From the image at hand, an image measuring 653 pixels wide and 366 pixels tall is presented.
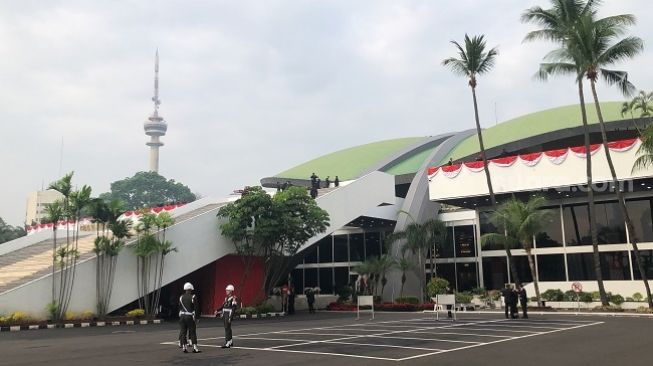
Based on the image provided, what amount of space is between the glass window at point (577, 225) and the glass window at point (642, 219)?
2.33 meters

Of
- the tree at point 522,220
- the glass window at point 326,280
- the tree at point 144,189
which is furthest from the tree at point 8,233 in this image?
the tree at point 522,220

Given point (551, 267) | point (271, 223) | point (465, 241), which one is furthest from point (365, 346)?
point (465, 241)

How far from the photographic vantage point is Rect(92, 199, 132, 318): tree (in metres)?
23.8

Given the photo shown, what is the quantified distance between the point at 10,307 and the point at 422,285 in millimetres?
22872

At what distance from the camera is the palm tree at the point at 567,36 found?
26.4 meters

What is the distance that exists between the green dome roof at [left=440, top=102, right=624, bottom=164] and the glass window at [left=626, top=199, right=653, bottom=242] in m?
7.19

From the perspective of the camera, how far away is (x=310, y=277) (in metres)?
42.1

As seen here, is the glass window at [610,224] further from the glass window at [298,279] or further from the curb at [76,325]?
the curb at [76,325]

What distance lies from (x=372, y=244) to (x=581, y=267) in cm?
1414

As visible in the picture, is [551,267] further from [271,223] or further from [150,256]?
[150,256]

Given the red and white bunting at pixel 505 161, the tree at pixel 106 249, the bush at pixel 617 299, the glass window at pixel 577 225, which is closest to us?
the tree at pixel 106 249

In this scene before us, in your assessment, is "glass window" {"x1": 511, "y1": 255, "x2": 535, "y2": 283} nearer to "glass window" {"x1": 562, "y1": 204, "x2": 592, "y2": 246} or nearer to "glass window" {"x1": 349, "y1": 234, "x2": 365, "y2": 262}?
"glass window" {"x1": 562, "y1": 204, "x2": 592, "y2": 246}

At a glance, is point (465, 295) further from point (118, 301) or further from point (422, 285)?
point (118, 301)

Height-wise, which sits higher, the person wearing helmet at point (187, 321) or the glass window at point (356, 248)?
the glass window at point (356, 248)
